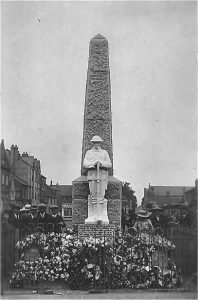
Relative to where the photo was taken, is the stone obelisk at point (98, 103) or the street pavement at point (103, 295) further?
the stone obelisk at point (98, 103)

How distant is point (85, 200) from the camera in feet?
48.8

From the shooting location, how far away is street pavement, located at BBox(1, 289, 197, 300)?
10117 mm

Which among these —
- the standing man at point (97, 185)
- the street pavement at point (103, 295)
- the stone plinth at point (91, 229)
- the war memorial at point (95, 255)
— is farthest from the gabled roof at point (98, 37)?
the street pavement at point (103, 295)

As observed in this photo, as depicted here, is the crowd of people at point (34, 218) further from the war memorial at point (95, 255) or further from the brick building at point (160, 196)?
the brick building at point (160, 196)

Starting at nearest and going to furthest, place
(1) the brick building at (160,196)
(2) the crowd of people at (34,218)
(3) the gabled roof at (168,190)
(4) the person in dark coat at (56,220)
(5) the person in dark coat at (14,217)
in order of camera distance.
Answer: (5) the person in dark coat at (14,217) < (2) the crowd of people at (34,218) < (4) the person in dark coat at (56,220) < (3) the gabled roof at (168,190) < (1) the brick building at (160,196)

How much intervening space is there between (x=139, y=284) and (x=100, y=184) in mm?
3607

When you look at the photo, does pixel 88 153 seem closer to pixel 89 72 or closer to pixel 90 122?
pixel 90 122

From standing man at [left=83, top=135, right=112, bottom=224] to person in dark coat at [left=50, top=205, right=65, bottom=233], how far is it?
94cm

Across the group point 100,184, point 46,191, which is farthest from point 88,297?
point 46,191

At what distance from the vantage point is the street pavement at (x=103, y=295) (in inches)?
398

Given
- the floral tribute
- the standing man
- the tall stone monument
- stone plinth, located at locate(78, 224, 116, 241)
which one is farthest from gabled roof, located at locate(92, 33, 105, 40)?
the floral tribute

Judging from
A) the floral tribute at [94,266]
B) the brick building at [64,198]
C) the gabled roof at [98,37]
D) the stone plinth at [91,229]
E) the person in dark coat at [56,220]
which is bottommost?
the floral tribute at [94,266]

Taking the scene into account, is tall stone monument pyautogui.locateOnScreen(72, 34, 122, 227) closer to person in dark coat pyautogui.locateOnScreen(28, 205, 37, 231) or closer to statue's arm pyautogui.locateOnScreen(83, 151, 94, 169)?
statue's arm pyautogui.locateOnScreen(83, 151, 94, 169)

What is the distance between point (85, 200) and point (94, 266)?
3.97 meters
